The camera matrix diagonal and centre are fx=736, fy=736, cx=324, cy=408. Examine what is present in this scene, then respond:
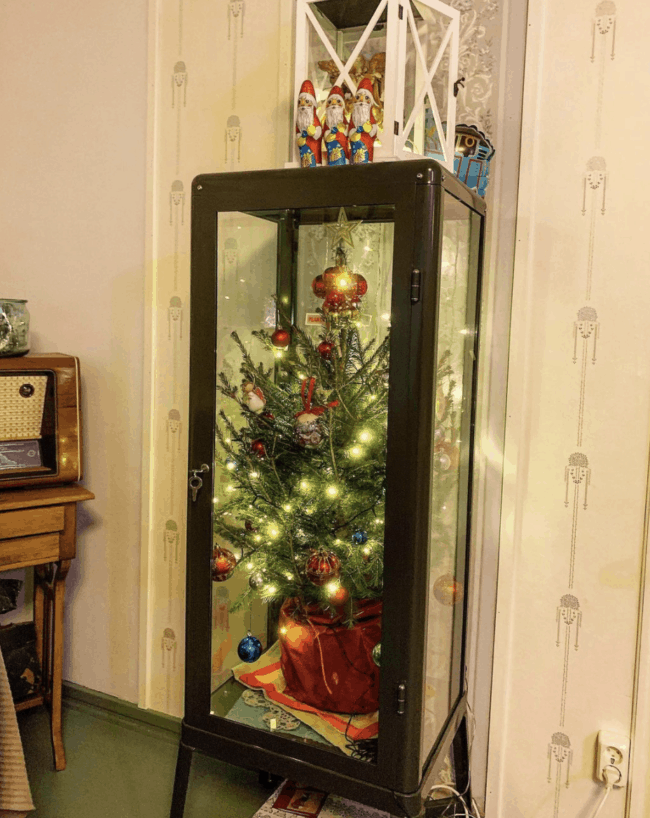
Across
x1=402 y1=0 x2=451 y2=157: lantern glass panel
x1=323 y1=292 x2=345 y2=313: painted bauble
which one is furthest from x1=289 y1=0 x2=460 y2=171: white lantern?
x1=323 y1=292 x2=345 y2=313: painted bauble

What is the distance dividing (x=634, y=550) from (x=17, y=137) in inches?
88.0

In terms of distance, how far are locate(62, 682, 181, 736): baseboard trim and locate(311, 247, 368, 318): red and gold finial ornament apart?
4.66ft

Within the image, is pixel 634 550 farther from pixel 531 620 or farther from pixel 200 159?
pixel 200 159

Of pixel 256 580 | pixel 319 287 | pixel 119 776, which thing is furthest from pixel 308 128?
pixel 119 776

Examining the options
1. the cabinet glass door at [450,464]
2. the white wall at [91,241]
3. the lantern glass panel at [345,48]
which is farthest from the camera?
the white wall at [91,241]

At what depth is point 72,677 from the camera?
247cm

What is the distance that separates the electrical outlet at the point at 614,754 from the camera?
1696 mm

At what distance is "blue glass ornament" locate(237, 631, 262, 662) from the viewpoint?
1.67m

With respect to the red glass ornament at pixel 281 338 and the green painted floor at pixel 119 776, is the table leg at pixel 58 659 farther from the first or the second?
the red glass ornament at pixel 281 338

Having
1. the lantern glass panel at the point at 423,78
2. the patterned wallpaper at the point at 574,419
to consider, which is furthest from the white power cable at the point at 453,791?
the lantern glass panel at the point at 423,78

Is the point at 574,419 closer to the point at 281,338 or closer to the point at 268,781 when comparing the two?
the point at 281,338

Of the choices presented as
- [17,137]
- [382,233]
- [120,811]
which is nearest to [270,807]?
[120,811]

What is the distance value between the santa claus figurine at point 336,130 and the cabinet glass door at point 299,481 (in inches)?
5.1

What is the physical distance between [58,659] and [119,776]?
373mm
